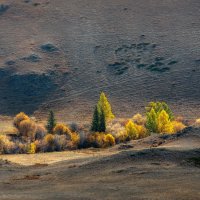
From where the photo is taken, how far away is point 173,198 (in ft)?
112

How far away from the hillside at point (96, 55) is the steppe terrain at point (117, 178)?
68597 millimetres

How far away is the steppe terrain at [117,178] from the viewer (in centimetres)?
3653

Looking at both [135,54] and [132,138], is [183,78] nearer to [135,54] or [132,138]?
[135,54]

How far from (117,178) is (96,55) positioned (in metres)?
115

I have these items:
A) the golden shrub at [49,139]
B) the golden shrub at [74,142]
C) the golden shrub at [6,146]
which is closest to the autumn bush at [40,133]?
the golden shrub at [74,142]

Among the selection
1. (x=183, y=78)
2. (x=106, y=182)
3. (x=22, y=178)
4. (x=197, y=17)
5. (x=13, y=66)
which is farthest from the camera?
(x=197, y=17)

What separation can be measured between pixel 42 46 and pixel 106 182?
12243cm

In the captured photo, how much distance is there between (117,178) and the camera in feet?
141

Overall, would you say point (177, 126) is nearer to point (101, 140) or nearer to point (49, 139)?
point (101, 140)

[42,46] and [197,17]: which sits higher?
[197,17]

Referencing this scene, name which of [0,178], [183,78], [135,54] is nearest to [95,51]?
[135,54]

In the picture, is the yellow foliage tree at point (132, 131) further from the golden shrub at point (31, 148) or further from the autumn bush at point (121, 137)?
the golden shrub at point (31, 148)

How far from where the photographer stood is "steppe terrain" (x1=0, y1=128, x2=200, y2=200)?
36531mm

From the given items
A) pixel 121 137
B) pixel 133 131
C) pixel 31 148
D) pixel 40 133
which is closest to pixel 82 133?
pixel 121 137
